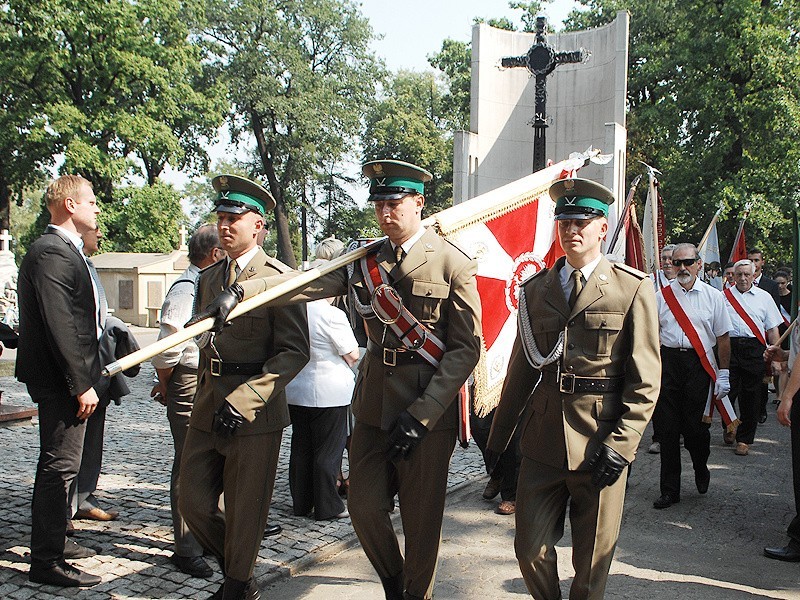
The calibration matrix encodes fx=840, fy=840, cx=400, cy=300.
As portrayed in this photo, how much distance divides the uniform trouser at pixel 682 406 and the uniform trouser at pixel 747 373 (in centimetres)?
254

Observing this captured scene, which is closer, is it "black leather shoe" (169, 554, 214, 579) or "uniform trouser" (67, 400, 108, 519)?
"black leather shoe" (169, 554, 214, 579)

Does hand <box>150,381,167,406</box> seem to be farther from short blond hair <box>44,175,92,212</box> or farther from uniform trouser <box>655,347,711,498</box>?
uniform trouser <box>655,347,711,498</box>

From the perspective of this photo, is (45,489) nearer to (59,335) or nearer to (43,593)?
(43,593)

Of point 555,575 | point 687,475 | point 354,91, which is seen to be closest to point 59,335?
point 555,575

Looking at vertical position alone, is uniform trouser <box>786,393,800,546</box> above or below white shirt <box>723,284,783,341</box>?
below

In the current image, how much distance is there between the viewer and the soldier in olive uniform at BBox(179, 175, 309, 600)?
13.4ft

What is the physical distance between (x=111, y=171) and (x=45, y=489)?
30.1m

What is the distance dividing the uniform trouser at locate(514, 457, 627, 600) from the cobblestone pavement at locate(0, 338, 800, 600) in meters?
1.13

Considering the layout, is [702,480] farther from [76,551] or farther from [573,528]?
[76,551]

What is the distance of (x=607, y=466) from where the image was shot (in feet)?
11.5

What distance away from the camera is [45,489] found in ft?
14.8

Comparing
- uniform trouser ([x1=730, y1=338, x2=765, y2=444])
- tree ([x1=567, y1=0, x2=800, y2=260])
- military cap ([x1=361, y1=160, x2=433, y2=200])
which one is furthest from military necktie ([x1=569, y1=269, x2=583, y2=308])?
tree ([x1=567, y1=0, x2=800, y2=260])

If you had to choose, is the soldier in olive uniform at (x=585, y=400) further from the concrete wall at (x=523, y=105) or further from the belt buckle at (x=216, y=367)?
the concrete wall at (x=523, y=105)

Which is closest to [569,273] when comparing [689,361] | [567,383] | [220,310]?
[567,383]
